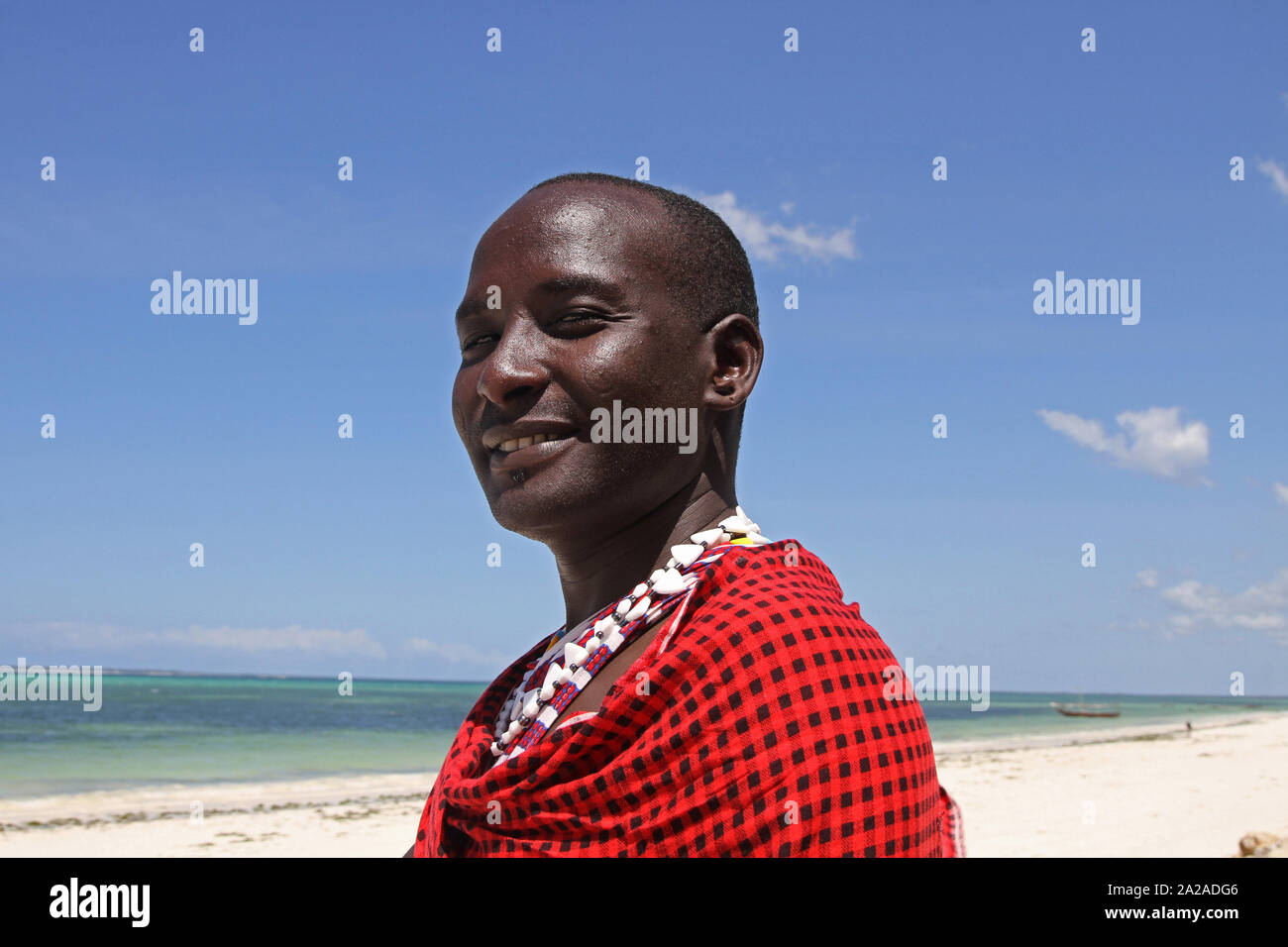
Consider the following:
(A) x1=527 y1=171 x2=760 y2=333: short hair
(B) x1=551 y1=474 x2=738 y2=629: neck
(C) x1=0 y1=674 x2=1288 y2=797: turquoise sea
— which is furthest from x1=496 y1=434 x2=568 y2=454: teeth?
(C) x1=0 y1=674 x2=1288 y2=797: turquoise sea

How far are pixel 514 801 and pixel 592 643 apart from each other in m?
0.35

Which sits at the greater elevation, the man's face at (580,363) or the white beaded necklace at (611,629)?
the man's face at (580,363)

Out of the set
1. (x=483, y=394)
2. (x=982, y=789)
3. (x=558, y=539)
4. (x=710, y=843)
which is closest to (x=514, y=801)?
(x=710, y=843)

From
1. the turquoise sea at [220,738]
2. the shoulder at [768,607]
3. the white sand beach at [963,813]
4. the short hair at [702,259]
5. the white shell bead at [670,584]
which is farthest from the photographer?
the turquoise sea at [220,738]

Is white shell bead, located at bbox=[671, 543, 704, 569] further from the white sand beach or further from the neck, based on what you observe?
the white sand beach

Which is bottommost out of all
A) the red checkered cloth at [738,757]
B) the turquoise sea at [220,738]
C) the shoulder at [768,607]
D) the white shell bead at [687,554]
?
the turquoise sea at [220,738]

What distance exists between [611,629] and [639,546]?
193 mm

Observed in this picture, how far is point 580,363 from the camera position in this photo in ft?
5.92

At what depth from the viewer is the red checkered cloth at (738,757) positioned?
1.44m

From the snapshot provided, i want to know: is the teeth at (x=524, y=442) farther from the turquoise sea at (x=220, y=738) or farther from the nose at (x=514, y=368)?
the turquoise sea at (x=220, y=738)

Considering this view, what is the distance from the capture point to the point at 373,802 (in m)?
17.0

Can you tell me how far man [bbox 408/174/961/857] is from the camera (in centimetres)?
147

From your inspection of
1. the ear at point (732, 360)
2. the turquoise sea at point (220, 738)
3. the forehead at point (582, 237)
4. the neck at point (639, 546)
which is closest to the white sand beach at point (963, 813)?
the turquoise sea at point (220, 738)
